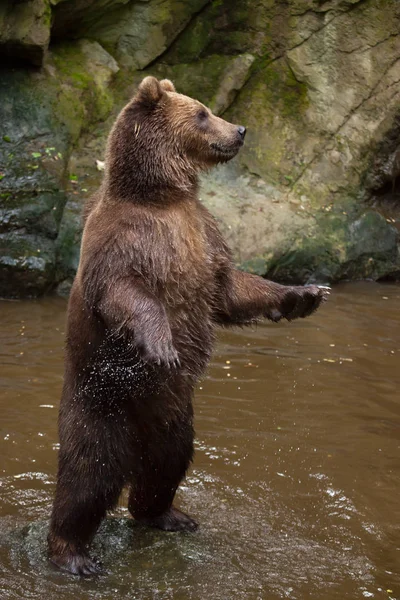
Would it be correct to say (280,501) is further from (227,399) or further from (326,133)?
(326,133)

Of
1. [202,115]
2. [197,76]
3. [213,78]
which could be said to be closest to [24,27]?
[197,76]

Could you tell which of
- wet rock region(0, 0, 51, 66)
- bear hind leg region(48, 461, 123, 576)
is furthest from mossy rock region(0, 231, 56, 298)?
bear hind leg region(48, 461, 123, 576)

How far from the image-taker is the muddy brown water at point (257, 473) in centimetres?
491

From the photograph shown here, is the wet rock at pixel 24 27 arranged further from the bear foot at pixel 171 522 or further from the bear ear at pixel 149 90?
the bear foot at pixel 171 522

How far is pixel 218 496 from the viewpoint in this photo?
6121 millimetres

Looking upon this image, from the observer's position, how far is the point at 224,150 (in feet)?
18.3

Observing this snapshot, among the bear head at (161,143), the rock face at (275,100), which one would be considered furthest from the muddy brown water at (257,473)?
the bear head at (161,143)

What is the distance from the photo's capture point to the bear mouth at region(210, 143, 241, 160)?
5.54 m

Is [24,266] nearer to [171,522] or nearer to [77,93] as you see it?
[77,93]

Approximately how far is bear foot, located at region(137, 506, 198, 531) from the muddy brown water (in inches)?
3.9

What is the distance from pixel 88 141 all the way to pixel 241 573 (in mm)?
7721

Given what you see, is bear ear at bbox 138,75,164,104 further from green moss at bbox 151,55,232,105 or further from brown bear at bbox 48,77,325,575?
green moss at bbox 151,55,232,105

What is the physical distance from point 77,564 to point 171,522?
79 cm

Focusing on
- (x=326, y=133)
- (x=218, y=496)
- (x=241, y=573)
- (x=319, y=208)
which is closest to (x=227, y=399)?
(x=218, y=496)
